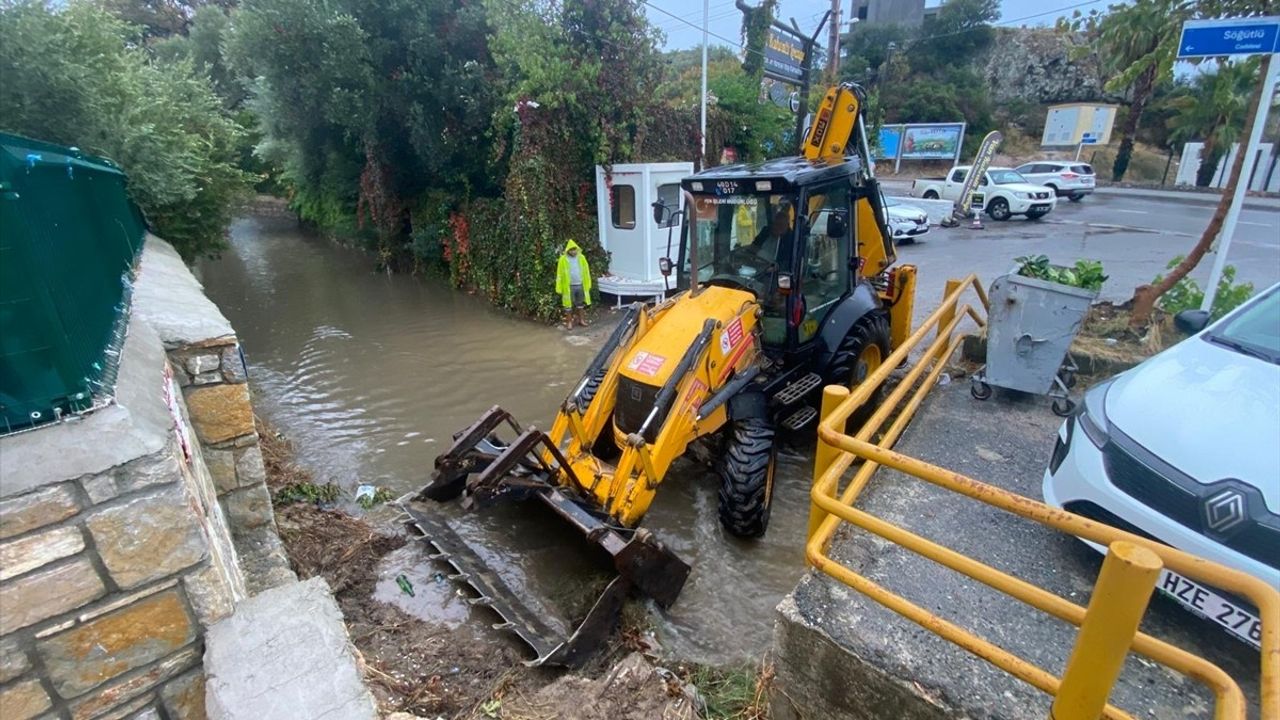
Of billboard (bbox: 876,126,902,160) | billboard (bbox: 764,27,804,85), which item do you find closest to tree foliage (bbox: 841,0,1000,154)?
billboard (bbox: 876,126,902,160)

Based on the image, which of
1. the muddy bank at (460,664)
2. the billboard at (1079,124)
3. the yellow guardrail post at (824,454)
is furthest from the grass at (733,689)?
the billboard at (1079,124)

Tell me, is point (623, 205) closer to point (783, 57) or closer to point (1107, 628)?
point (783, 57)

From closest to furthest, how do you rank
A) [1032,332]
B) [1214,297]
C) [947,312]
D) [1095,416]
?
[1095,416], [1032,332], [947,312], [1214,297]

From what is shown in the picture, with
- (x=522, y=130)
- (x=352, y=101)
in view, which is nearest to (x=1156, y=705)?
(x=522, y=130)

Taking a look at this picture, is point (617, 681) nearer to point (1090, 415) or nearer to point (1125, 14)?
point (1090, 415)

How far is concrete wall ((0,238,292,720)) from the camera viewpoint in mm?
1688

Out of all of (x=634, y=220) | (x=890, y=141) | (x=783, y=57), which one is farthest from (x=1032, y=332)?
(x=890, y=141)

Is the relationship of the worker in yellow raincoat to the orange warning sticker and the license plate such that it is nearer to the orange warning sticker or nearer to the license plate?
the orange warning sticker

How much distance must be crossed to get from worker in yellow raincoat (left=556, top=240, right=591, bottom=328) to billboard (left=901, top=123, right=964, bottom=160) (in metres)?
24.3

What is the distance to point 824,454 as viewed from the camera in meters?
2.69

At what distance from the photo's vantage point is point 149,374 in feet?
7.57

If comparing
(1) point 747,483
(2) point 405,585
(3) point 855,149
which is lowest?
(2) point 405,585

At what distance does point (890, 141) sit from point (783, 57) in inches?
834

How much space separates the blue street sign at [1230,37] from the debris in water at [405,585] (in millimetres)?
7383
